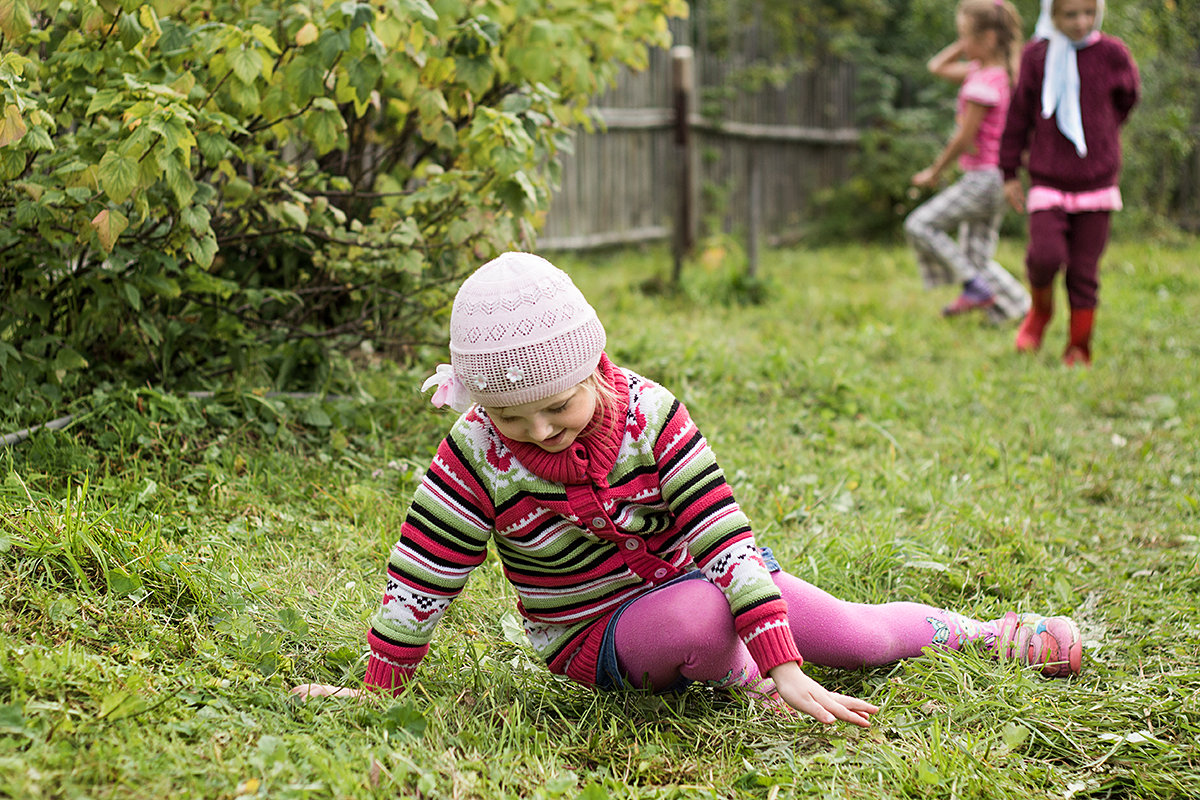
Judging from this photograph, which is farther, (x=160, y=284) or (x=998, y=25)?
(x=998, y=25)

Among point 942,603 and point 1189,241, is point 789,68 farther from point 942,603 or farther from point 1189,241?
point 942,603

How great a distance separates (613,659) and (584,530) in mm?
263

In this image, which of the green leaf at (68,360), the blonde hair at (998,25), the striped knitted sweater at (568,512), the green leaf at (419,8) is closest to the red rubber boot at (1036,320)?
the blonde hair at (998,25)

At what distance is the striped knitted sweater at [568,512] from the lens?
1.96 m

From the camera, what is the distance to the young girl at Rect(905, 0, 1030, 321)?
639 centimetres

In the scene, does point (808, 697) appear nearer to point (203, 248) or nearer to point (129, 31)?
point (203, 248)

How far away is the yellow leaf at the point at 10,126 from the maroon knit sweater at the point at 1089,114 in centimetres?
448

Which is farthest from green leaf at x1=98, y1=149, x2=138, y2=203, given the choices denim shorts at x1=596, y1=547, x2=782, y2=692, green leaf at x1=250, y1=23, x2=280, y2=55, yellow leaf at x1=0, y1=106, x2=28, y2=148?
denim shorts at x1=596, y1=547, x2=782, y2=692

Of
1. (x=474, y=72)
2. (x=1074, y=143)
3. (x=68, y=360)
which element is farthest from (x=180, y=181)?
(x=1074, y=143)

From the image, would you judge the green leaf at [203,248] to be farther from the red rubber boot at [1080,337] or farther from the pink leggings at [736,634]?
the red rubber boot at [1080,337]

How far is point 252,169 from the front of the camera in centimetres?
374

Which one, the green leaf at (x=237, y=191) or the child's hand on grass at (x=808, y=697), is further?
the green leaf at (x=237, y=191)

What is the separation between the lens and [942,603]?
2605 millimetres

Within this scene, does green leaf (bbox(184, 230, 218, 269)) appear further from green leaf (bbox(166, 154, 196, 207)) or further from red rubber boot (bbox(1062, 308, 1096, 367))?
red rubber boot (bbox(1062, 308, 1096, 367))
